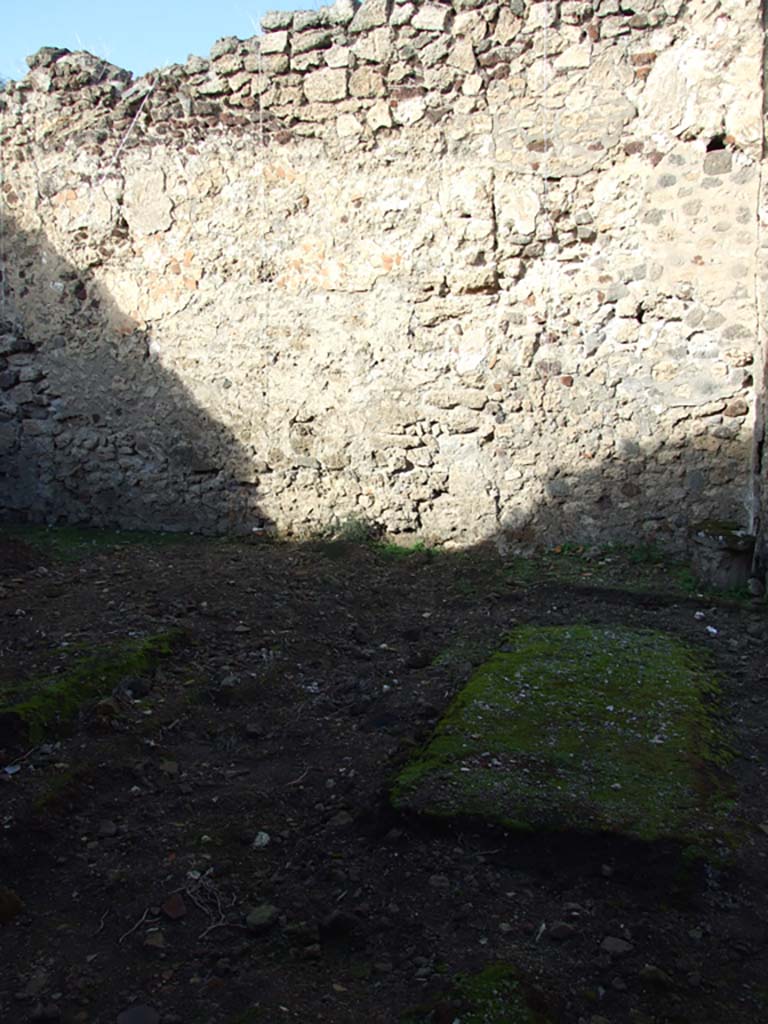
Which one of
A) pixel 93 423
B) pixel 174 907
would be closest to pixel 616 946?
pixel 174 907

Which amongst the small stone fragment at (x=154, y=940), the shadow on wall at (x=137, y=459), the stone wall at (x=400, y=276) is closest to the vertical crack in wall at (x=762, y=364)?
the stone wall at (x=400, y=276)

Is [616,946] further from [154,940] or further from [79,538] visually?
[79,538]

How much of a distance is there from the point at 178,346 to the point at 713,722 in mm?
4435

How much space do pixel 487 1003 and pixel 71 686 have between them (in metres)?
2.07

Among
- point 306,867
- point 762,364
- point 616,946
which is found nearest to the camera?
point 616,946

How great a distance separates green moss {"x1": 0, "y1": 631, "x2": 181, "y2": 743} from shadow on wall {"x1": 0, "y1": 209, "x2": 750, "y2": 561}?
2348 mm

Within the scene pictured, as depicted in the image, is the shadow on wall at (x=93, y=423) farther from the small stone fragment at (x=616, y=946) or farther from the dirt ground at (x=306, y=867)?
the small stone fragment at (x=616, y=946)

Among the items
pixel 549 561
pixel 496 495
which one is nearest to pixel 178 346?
pixel 496 495

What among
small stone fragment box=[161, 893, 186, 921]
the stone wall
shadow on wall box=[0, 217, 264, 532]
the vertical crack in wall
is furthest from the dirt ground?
shadow on wall box=[0, 217, 264, 532]

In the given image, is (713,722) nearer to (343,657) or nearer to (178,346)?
(343,657)

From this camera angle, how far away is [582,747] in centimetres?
307

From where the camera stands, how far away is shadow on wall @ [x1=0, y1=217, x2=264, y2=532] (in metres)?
Answer: 6.44

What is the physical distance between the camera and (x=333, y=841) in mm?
2652

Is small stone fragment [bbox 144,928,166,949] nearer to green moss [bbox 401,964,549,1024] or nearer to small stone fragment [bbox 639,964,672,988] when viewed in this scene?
green moss [bbox 401,964,549,1024]
